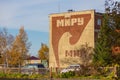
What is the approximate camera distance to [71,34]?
3541 inches

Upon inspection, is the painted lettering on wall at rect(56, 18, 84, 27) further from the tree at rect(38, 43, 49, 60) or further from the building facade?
the tree at rect(38, 43, 49, 60)

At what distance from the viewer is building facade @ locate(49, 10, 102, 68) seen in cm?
8631

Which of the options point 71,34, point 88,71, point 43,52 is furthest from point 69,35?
point 88,71

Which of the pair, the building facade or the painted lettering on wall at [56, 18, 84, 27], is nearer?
the building facade

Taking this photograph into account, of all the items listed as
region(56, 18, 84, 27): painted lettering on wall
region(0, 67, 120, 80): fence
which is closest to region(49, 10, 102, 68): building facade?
region(56, 18, 84, 27): painted lettering on wall

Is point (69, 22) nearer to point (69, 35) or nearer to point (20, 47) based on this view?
point (69, 35)

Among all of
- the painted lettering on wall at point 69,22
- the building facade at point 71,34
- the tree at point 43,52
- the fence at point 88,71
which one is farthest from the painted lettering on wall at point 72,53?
the fence at point 88,71

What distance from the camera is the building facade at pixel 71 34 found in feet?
283

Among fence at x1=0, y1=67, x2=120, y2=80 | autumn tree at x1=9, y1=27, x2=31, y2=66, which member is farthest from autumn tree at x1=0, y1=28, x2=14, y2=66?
fence at x1=0, y1=67, x2=120, y2=80

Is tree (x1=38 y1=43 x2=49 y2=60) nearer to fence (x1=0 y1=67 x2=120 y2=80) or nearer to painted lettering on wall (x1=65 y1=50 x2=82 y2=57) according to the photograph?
painted lettering on wall (x1=65 y1=50 x2=82 y2=57)

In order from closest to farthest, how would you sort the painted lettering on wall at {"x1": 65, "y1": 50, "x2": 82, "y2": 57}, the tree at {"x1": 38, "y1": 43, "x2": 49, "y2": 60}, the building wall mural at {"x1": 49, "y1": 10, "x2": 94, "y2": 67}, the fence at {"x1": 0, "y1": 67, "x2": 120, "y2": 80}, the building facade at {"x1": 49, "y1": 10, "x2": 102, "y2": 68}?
the fence at {"x1": 0, "y1": 67, "x2": 120, "y2": 80} → the building facade at {"x1": 49, "y1": 10, "x2": 102, "y2": 68} → the building wall mural at {"x1": 49, "y1": 10, "x2": 94, "y2": 67} → the painted lettering on wall at {"x1": 65, "y1": 50, "x2": 82, "y2": 57} → the tree at {"x1": 38, "y1": 43, "x2": 49, "y2": 60}

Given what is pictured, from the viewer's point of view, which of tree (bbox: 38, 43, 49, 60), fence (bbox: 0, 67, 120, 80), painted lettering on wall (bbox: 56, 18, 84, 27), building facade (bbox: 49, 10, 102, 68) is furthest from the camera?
tree (bbox: 38, 43, 49, 60)

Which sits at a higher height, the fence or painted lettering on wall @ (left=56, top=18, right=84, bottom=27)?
painted lettering on wall @ (left=56, top=18, right=84, bottom=27)

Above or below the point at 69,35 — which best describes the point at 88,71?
below
